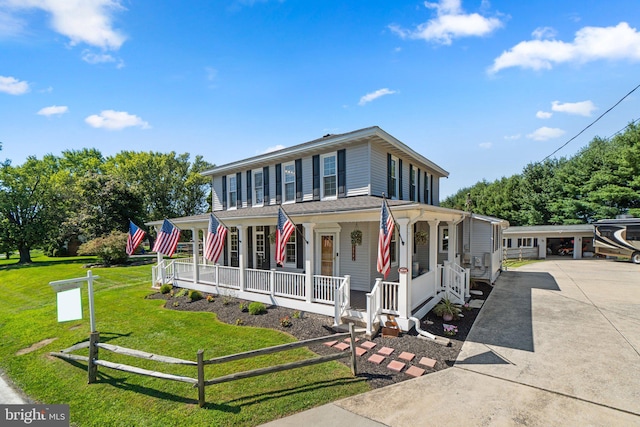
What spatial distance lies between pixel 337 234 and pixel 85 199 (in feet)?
99.7

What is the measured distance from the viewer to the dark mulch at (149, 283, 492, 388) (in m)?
5.53

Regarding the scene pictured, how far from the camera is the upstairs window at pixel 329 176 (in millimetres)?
11055

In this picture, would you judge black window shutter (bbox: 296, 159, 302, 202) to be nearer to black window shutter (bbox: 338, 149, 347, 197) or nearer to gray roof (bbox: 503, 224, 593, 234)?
black window shutter (bbox: 338, 149, 347, 197)

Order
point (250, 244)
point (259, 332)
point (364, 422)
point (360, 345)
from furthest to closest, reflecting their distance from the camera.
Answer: point (250, 244) < point (259, 332) < point (360, 345) < point (364, 422)

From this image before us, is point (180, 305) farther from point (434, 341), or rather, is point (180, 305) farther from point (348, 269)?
point (434, 341)

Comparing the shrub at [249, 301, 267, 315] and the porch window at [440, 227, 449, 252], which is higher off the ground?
the porch window at [440, 227, 449, 252]

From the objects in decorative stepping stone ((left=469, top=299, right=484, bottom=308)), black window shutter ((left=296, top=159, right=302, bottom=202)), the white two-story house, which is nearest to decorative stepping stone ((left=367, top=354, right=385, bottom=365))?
the white two-story house

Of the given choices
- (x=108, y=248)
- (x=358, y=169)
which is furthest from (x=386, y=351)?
(x=108, y=248)

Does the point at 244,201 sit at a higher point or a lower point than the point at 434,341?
higher

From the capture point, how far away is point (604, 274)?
52.4 feet

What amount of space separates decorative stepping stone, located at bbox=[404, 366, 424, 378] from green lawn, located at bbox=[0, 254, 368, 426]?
1.01 meters

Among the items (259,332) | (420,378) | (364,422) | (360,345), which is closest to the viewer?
(364,422)

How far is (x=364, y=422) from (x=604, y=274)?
1992 cm

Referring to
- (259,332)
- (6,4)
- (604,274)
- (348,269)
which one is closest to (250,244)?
(348,269)
